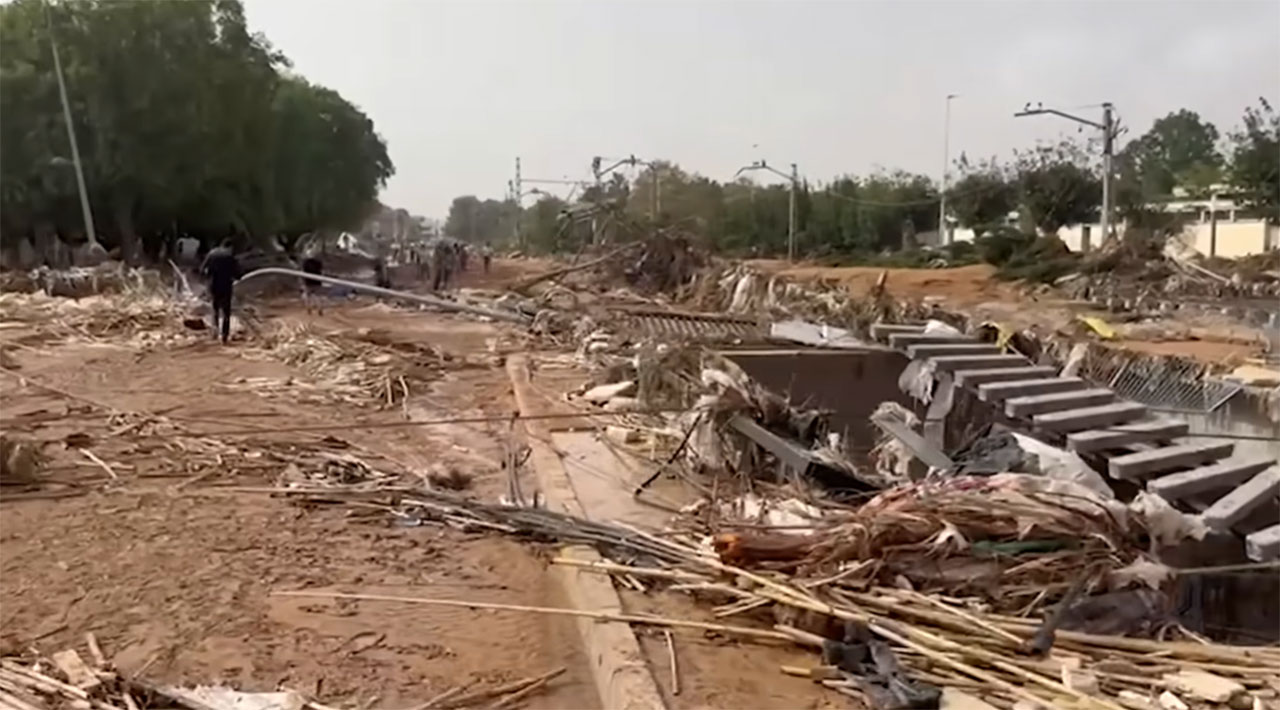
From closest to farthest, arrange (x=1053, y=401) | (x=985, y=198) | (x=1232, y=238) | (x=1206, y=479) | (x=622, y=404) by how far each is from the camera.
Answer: (x=1206, y=479)
(x=1053, y=401)
(x=622, y=404)
(x=1232, y=238)
(x=985, y=198)

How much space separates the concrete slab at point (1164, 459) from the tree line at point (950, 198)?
25.7 m

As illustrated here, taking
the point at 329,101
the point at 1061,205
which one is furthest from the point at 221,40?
the point at 1061,205

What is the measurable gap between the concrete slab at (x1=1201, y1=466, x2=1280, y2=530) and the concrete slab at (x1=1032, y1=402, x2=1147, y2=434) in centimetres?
135

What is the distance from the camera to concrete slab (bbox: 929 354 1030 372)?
12.3 meters

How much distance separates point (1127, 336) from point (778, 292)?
19.6ft

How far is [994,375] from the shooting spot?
11.7 metres

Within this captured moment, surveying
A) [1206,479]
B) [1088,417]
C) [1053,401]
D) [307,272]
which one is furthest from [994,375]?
[307,272]

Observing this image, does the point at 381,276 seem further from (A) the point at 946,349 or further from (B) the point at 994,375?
(B) the point at 994,375

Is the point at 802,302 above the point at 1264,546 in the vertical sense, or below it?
above

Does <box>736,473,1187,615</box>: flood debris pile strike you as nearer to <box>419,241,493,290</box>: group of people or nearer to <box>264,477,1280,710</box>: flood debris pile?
<box>264,477,1280,710</box>: flood debris pile

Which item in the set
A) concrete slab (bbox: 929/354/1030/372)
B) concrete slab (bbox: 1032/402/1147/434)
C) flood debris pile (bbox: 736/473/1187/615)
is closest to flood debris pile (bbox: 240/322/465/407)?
concrete slab (bbox: 929/354/1030/372)

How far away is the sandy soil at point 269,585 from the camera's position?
514 cm

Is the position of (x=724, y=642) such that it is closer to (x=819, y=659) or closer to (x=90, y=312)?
(x=819, y=659)

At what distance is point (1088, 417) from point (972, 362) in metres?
2.23
